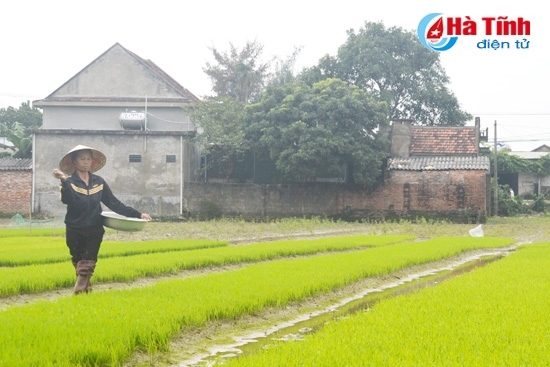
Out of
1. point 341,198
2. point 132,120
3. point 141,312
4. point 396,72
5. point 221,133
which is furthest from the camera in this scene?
point 396,72

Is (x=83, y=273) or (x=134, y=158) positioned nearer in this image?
(x=83, y=273)

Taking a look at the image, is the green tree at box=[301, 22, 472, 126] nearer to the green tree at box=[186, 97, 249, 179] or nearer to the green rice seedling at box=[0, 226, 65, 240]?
the green tree at box=[186, 97, 249, 179]

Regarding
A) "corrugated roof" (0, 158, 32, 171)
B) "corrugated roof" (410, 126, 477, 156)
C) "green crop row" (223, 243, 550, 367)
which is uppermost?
"corrugated roof" (410, 126, 477, 156)

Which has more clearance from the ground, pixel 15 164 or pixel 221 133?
pixel 221 133

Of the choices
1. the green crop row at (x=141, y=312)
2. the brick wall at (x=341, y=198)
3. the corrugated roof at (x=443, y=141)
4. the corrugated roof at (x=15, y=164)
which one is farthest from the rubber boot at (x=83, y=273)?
the corrugated roof at (x=443, y=141)

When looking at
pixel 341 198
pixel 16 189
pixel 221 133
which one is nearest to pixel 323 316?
pixel 341 198

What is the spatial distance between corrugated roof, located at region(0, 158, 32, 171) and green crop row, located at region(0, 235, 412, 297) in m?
15.9

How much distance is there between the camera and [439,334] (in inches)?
235

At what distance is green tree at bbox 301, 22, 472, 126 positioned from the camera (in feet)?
140

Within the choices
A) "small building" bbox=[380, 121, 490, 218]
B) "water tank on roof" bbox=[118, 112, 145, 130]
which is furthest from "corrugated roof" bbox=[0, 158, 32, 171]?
"small building" bbox=[380, 121, 490, 218]

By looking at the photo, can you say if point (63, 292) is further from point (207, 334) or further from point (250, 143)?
point (250, 143)

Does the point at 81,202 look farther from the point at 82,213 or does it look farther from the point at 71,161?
the point at 71,161

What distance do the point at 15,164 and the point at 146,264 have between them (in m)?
19.9

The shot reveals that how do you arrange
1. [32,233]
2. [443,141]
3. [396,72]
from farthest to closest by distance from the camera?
[396,72] < [443,141] < [32,233]
